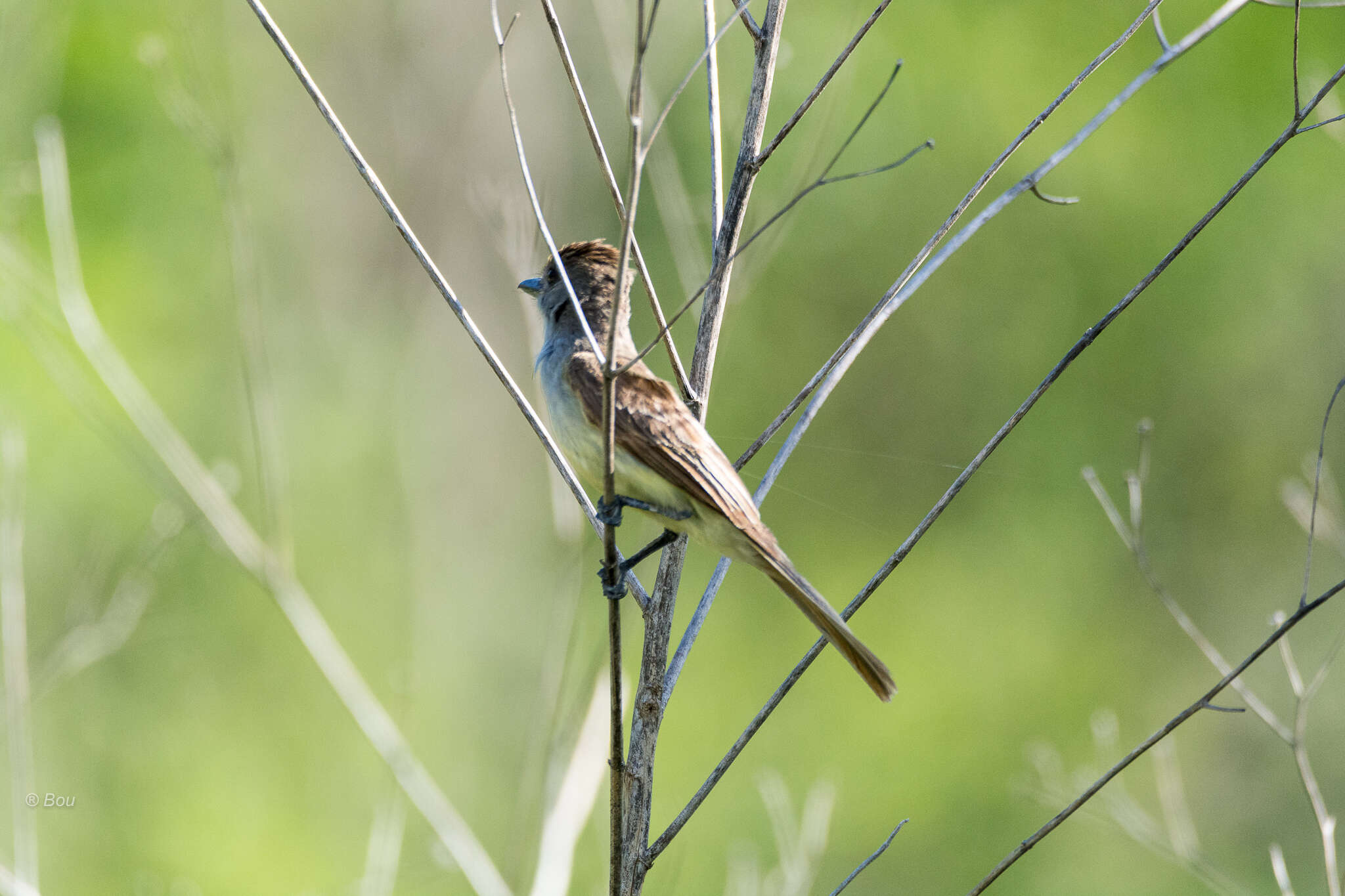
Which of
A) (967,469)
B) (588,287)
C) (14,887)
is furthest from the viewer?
(588,287)

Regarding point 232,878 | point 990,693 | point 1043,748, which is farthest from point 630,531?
point 990,693

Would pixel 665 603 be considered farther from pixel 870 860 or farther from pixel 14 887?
pixel 14 887

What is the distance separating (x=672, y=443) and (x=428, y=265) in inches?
29.4

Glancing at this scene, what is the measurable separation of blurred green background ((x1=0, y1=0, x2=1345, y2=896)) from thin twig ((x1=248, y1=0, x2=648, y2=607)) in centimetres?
814

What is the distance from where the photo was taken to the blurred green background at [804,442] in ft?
36.9

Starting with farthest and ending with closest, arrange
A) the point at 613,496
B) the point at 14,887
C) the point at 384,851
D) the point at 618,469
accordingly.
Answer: the point at 384,851 → the point at 14,887 → the point at 618,469 → the point at 613,496

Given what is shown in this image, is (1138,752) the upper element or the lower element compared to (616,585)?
lower

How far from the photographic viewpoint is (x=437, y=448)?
12742 millimetres

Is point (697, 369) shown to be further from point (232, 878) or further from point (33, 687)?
point (232, 878)

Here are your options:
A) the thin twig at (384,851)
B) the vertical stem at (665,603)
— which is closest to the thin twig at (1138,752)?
the vertical stem at (665,603)

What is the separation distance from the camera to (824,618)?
269 cm

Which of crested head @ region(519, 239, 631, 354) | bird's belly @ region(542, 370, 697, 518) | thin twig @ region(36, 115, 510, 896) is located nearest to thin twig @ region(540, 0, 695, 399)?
bird's belly @ region(542, 370, 697, 518)

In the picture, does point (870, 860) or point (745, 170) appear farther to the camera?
point (745, 170)

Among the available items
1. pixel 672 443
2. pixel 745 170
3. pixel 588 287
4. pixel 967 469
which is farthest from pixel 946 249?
pixel 588 287
